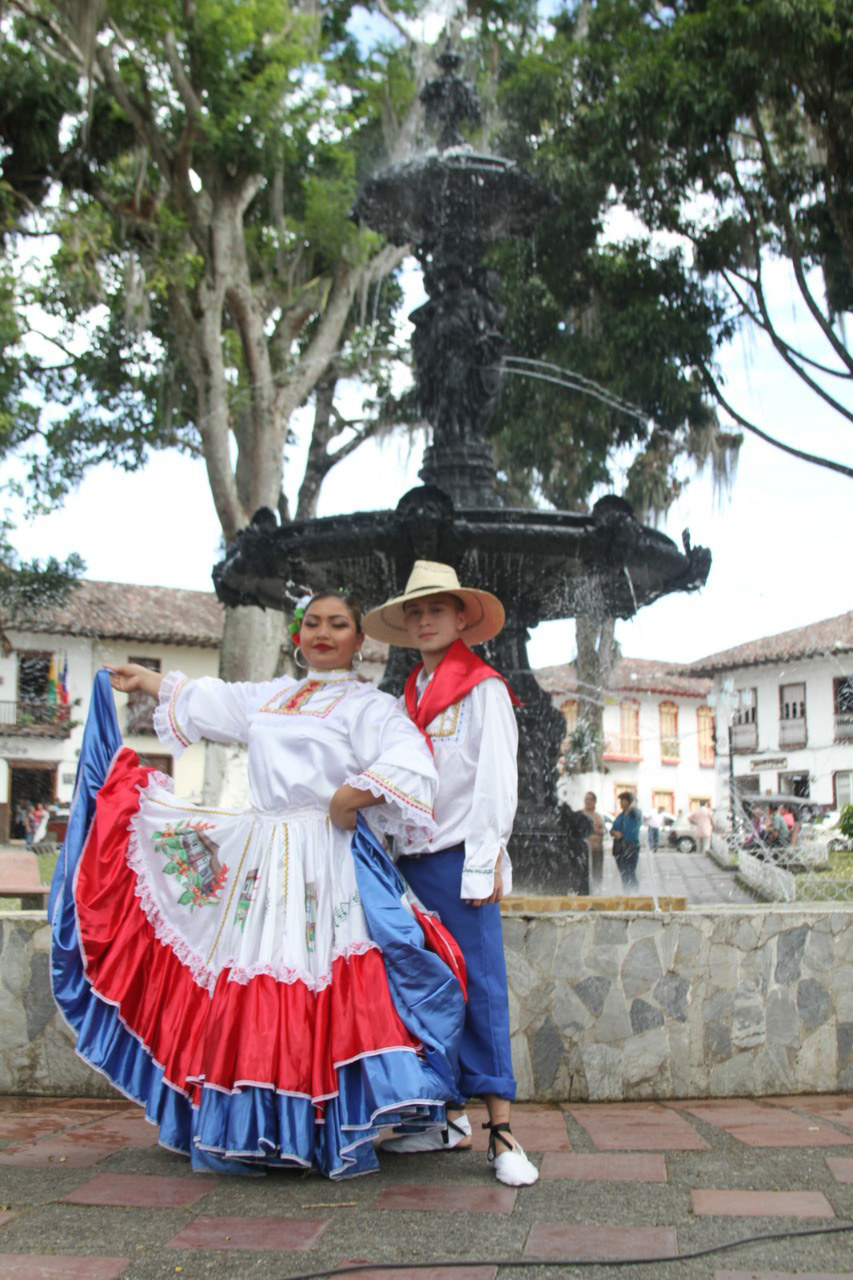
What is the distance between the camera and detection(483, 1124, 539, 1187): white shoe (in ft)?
9.61

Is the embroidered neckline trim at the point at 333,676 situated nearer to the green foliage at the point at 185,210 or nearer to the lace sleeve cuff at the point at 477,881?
the lace sleeve cuff at the point at 477,881

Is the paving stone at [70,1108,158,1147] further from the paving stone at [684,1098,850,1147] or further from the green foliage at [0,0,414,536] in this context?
the green foliage at [0,0,414,536]

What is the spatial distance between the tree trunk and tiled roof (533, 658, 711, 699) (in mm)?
205

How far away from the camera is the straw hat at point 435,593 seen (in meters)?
3.44

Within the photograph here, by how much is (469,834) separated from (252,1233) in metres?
1.07

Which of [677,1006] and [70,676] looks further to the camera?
[70,676]

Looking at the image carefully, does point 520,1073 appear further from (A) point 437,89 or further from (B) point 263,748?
(A) point 437,89

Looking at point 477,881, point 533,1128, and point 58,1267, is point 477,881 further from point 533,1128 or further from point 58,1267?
point 58,1267

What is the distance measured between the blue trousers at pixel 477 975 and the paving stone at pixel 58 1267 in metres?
1.06

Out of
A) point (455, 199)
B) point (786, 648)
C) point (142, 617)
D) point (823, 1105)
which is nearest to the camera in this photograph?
point (823, 1105)

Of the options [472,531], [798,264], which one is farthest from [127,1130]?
[798,264]

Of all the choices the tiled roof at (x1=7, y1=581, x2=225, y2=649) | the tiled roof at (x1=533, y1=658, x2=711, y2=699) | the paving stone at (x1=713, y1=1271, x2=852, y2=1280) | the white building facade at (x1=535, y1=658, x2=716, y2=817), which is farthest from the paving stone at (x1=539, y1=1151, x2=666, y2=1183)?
the tiled roof at (x1=7, y1=581, x2=225, y2=649)

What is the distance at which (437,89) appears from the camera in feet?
24.9

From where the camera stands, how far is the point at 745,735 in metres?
14.6
